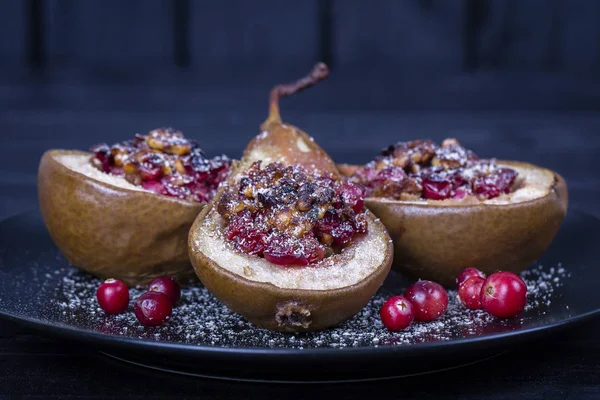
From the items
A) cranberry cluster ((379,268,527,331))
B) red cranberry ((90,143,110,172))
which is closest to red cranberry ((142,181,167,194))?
red cranberry ((90,143,110,172))

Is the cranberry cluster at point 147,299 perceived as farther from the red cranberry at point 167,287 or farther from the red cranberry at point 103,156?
the red cranberry at point 103,156

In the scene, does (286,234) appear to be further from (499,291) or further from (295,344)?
(499,291)

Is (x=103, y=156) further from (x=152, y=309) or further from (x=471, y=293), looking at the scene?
(x=471, y=293)

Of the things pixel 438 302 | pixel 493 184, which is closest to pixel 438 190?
pixel 493 184

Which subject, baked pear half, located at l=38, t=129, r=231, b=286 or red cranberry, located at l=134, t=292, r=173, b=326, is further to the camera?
baked pear half, located at l=38, t=129, r=231, b=286

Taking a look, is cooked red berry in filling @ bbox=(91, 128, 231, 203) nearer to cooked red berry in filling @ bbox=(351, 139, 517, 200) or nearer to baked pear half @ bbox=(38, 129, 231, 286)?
baked pear half @ bbox=(38, 129, 231, 286)

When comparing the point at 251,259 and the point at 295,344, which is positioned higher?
the point at 251,259

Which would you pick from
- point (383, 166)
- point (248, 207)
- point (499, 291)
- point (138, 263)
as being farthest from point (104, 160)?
point (499, 291)
